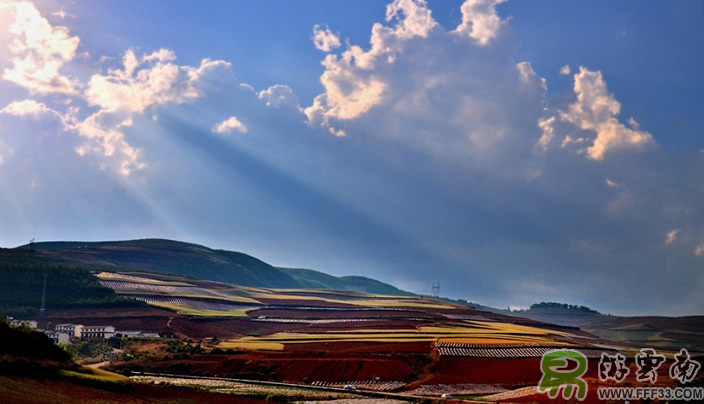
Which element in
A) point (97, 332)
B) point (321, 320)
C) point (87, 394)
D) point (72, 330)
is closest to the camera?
point (87, 394)

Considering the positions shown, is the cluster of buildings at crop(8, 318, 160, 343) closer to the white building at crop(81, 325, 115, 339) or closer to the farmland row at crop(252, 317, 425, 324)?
the white building at crop(81, 325, 115, 339)

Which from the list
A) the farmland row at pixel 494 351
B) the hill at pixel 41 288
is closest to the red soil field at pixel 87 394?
the farmland row at pixel 494 351

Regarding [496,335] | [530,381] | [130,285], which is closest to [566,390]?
[530,381]

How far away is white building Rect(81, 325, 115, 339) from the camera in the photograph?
107875 mm

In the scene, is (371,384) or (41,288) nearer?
(371,384)

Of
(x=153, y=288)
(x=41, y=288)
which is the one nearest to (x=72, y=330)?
(x=41, y=288)

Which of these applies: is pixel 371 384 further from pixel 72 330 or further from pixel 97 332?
pixel 72 330

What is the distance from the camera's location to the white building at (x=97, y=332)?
108 metres

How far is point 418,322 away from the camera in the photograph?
14212cm

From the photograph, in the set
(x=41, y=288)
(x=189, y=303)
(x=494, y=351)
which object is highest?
(x=41, y=288)

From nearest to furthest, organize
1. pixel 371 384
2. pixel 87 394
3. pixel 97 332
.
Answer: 1. pixel 87 394
2. pixel 371 384
3. pixel 97 332

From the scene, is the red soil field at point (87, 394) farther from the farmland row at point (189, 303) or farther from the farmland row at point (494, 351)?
the farmland row at point (189, 303)

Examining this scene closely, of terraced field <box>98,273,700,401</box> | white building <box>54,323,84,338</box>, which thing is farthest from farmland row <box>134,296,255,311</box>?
white building <box>54,323,84,338</box>

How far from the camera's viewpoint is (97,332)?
109562 millimetres
